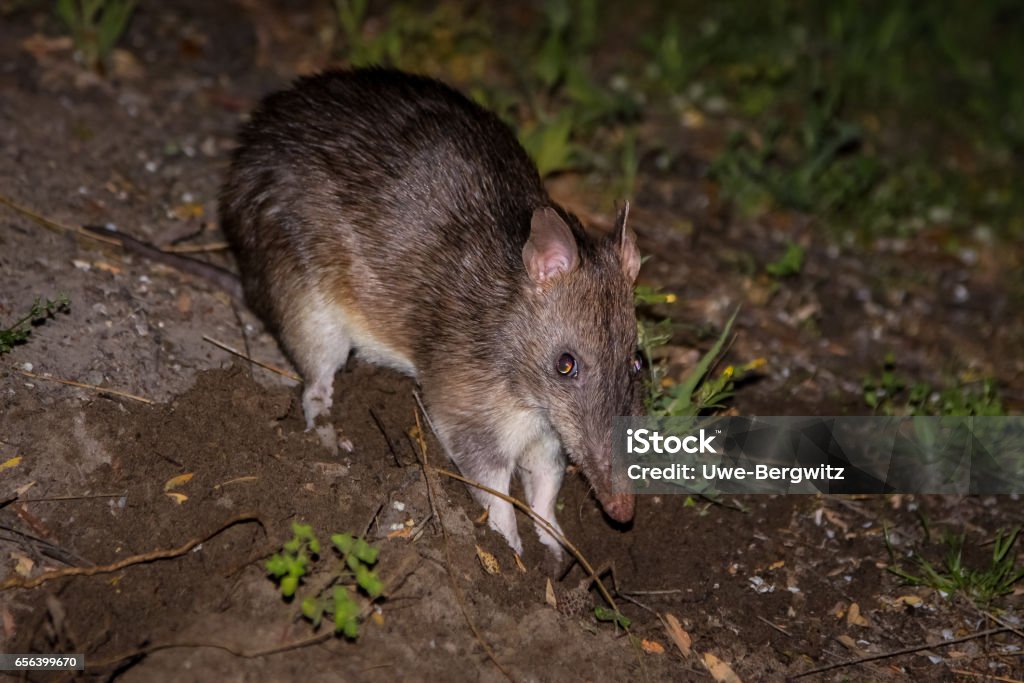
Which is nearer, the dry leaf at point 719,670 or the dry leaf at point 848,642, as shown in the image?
the dry leaf at point 719,670

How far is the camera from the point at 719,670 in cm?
427

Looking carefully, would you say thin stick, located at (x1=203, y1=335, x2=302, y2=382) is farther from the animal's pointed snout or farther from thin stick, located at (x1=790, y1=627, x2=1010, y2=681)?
thin stick, located at (x1=790, y1=627, x2=1010, y2=681)

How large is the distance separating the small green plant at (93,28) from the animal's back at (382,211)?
7.59ft

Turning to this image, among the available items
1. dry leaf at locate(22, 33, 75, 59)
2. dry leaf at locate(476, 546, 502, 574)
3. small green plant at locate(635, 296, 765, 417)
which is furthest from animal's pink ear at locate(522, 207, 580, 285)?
dry leaf at locate(22, 33, 75, 59)

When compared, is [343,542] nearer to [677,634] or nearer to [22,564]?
[22,564]

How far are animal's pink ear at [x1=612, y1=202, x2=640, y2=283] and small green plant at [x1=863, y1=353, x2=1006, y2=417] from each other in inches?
78.2

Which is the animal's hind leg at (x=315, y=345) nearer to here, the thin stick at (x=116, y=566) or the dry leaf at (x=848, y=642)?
the thin stick at (x=116, y=566)

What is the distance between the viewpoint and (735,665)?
4312 mm

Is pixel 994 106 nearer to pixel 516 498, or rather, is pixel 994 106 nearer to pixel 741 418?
pixel 741 418

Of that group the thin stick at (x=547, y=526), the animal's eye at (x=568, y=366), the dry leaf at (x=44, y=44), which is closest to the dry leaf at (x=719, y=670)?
the thin stick at (x=547, y=526)

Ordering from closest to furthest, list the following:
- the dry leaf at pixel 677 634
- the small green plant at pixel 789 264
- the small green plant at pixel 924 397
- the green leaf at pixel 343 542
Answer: the green leaf at pixel 343 542, the dry leaf at pixel 677 634, the small green plant at pixel 924 397, the small green plant at pixel 789 264

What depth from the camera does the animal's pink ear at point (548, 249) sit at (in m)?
→ 4.20

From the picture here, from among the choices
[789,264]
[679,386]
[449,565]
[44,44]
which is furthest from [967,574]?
[44,44]

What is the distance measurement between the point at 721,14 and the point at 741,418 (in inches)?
207
